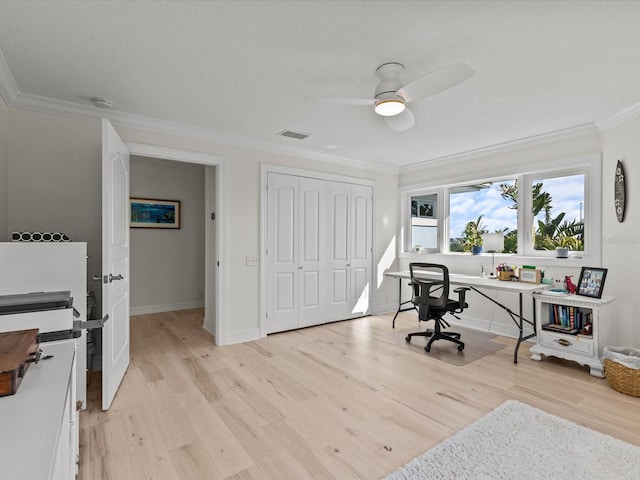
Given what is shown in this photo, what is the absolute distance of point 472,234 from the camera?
4.77 meters

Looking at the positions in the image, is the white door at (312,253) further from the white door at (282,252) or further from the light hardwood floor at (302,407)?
the light hardwood floor at (302,407)

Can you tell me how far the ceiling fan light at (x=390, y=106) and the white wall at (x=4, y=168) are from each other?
288cm

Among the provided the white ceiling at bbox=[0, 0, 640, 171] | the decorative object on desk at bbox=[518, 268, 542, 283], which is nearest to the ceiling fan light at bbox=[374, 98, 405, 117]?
the white ceiling at bbox=[0, 0, 640, 171]

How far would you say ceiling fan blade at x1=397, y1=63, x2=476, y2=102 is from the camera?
1791 mm

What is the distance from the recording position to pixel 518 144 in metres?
4.05

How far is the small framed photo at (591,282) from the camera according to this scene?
10.4 ft

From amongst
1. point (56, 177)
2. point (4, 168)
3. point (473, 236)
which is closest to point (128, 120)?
point (56, 177)

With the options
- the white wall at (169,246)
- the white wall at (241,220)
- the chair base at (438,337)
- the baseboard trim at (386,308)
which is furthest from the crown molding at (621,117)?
the white wall at (169,246)

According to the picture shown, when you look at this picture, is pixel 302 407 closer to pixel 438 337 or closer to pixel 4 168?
pixel 438 337

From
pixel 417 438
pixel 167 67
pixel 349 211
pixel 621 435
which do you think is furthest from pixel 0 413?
pixel 349 211

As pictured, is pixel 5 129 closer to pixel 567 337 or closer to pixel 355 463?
pixel 355 463

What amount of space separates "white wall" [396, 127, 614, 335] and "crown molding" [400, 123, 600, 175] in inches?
0.5

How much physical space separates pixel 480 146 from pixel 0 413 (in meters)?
4.71

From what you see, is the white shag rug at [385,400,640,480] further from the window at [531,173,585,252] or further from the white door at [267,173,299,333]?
the white door at [267,173,299,333]
